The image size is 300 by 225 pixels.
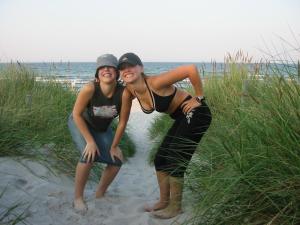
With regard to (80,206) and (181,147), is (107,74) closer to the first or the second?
(181,147)

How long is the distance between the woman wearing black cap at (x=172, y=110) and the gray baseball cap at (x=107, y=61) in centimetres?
18

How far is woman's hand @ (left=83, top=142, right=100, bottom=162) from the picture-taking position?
13.7 feet

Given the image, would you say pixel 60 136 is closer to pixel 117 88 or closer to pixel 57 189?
pixel 57 189

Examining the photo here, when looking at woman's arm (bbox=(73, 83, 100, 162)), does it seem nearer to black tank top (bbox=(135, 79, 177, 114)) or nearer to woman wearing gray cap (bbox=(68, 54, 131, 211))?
woman wearing gray cap (bbox=(68, 54, 131, 211))

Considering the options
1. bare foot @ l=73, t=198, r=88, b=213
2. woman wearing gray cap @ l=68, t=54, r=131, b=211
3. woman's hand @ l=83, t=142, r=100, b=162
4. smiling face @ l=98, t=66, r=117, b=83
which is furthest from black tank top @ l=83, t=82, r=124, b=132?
bare foot @ l=73, t=198, r=88, b=213

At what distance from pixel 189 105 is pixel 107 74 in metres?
0.87

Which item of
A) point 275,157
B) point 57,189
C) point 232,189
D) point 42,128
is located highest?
point 275,157

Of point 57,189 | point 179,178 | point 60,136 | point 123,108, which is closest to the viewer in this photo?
point 179,178

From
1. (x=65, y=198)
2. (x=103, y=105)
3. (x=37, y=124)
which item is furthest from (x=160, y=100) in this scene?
(x=37, y=124)

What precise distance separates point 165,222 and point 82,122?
128 centimetres

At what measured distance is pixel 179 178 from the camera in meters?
3.62

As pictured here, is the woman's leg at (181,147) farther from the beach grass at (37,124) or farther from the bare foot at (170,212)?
the beach grass at (37,124)

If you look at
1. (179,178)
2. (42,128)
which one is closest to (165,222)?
(179,178)

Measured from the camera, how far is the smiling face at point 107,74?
13.4 feet
